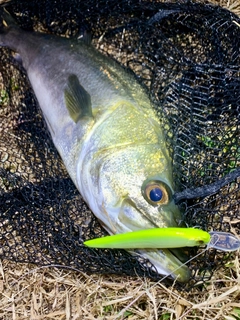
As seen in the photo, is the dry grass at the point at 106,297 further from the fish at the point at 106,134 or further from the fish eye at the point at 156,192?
the fish eye at the point at 156,192

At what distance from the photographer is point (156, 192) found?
104 inches

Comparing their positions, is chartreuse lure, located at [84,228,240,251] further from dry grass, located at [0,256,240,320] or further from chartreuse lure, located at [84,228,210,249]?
dry grass, located at [0,256,240,320]

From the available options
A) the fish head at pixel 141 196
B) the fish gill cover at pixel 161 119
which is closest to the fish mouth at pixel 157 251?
the fish head at pixel 141 196

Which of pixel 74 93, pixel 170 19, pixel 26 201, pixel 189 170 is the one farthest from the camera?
pixel 170 19

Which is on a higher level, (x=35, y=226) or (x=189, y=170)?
(x=189, y=170)

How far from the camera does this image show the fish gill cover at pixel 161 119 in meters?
2.95

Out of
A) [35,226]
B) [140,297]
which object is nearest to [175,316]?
[140,297]

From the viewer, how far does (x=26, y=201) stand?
3338mm

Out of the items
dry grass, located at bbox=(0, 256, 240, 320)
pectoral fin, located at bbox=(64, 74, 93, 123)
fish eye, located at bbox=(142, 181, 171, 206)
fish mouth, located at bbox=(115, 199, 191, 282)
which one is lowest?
dry grass, located at bbox=(0, 256, 240, 320)

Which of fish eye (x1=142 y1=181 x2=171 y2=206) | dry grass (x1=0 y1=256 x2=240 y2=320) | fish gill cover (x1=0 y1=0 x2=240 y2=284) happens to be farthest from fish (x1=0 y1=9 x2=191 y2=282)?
dry grass (x1=0 y1=256 x2=240 y2=320)

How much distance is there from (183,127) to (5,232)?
1441 millimetres

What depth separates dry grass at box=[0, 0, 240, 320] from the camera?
3008 mm

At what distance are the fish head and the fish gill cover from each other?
0.36ft

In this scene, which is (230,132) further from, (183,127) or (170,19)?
(170,19)
